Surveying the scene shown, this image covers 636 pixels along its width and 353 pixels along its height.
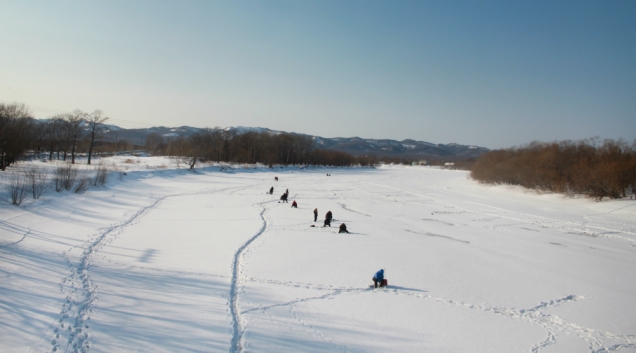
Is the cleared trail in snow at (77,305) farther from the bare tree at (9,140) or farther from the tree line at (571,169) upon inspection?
the tree line at (571,169)

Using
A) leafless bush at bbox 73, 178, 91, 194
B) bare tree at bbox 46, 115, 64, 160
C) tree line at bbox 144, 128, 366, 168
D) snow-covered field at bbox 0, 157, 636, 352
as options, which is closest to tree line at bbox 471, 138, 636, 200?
snow-covered field at bbox 0, 157, 636, 352

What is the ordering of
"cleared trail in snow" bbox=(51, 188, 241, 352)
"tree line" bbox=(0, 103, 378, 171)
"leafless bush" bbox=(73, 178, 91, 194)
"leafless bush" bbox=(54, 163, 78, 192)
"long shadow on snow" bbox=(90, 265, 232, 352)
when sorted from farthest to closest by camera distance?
"tree line" bbox=(0, 103, 378, 171)
"leafless bush" bbox=(73, 178, 91, 194)
"leafless bush" bbox=(54, 163, 78, 192)
"long shadow on snow" bbox=(90, 265, 232, 352)
"cleared trail in snow" bbox=(51, 188, 241, 352)

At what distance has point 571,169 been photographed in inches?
1539

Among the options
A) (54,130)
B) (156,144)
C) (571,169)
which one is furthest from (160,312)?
(156,144)

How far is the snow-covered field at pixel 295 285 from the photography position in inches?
264

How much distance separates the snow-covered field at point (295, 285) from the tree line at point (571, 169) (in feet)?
54.6

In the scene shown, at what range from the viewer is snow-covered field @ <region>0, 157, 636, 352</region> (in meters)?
6.70

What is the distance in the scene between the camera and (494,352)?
6602mm

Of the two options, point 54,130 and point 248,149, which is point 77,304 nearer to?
point 54,130

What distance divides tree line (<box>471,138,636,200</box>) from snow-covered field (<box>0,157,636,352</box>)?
54.6 ft

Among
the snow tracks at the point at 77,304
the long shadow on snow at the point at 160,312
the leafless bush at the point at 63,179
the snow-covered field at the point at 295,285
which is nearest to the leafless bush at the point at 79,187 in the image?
the leafless bush at the point at 63,179

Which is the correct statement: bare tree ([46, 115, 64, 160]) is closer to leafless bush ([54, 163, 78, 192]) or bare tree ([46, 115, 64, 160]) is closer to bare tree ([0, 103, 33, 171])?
bare tree ([0, 103, 33, 171])

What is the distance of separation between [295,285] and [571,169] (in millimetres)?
43285

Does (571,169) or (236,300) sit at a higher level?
(571,169)
